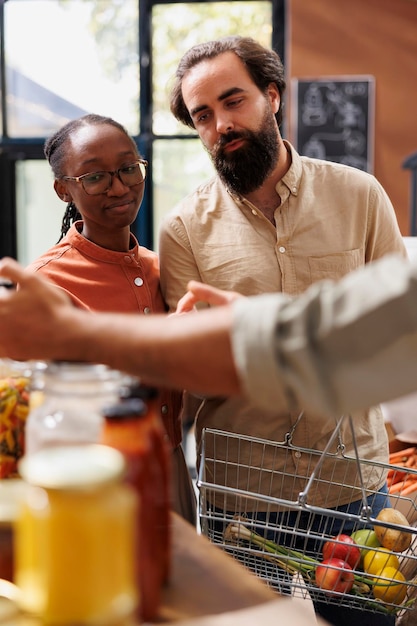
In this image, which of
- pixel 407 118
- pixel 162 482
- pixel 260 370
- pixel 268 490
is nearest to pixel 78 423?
pixel 162 482

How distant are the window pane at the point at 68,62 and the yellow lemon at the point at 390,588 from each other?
524cm

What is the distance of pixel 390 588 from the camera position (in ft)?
5.22

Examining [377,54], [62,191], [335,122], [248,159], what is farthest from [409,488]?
[377,54]

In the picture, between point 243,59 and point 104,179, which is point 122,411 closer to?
point 104,179

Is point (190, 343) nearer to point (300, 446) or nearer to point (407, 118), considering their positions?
point (300, 446)

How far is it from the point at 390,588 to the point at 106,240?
43.4 inches

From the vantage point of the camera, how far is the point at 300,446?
2.08m

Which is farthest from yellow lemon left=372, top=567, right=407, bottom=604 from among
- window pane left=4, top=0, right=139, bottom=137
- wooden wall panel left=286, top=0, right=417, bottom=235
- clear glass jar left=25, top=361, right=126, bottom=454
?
window pane left=4, top=0, right=139, bottom=137

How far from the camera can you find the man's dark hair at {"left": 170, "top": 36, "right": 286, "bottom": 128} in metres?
2.34

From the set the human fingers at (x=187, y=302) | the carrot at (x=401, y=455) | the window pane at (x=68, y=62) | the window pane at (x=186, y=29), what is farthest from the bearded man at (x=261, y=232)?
the window pane at (x=68, y=62)

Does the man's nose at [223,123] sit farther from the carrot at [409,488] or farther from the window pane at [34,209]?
the window pane at [34,209]

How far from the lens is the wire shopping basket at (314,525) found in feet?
5.08

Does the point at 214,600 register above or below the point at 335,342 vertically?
below

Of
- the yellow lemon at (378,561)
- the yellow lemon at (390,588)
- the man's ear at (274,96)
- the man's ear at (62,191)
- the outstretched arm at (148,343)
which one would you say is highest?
the man's ear at (274,96)
